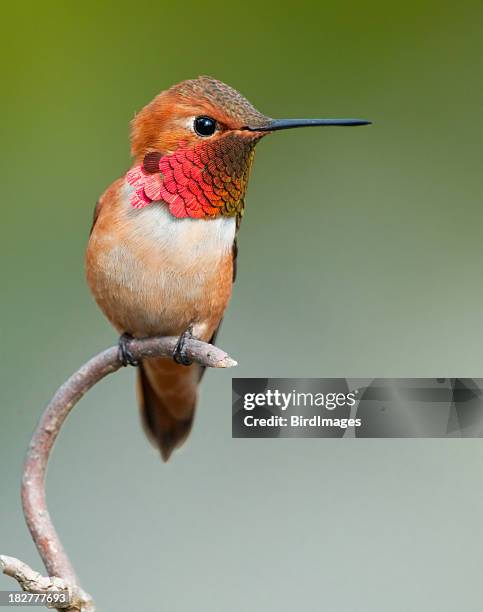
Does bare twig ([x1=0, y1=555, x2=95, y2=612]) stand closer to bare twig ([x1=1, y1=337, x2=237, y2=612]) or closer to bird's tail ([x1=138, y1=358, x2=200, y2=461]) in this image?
bare twig ([x1=1, y1=337, x2=237, y2=612])

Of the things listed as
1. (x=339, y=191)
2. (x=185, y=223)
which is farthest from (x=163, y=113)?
(x=339, y=191)

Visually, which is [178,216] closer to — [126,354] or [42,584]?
[126,354]

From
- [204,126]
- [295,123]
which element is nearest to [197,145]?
[204,126]

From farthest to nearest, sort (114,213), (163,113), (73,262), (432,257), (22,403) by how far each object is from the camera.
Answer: (432,257)
(73,262)
(22,403)
(114,213)
(163,113)

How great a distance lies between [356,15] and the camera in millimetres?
2012

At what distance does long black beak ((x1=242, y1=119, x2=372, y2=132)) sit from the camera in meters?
0.86

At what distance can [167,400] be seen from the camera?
1380 millimetres

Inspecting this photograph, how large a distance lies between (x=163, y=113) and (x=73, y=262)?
2.35 feet

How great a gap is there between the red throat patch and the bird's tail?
0.34 meters

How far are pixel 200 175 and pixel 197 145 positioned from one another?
34 millimetres

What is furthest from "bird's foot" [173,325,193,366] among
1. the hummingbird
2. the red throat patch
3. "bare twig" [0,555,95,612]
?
"bare twig" [0,555,95,612]

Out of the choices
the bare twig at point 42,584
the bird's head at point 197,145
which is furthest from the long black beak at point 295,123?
the bare twig at point 42,584

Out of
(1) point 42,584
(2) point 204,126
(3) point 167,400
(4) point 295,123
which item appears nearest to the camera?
(1) point 42,584

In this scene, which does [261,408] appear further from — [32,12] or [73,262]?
[32,12]
